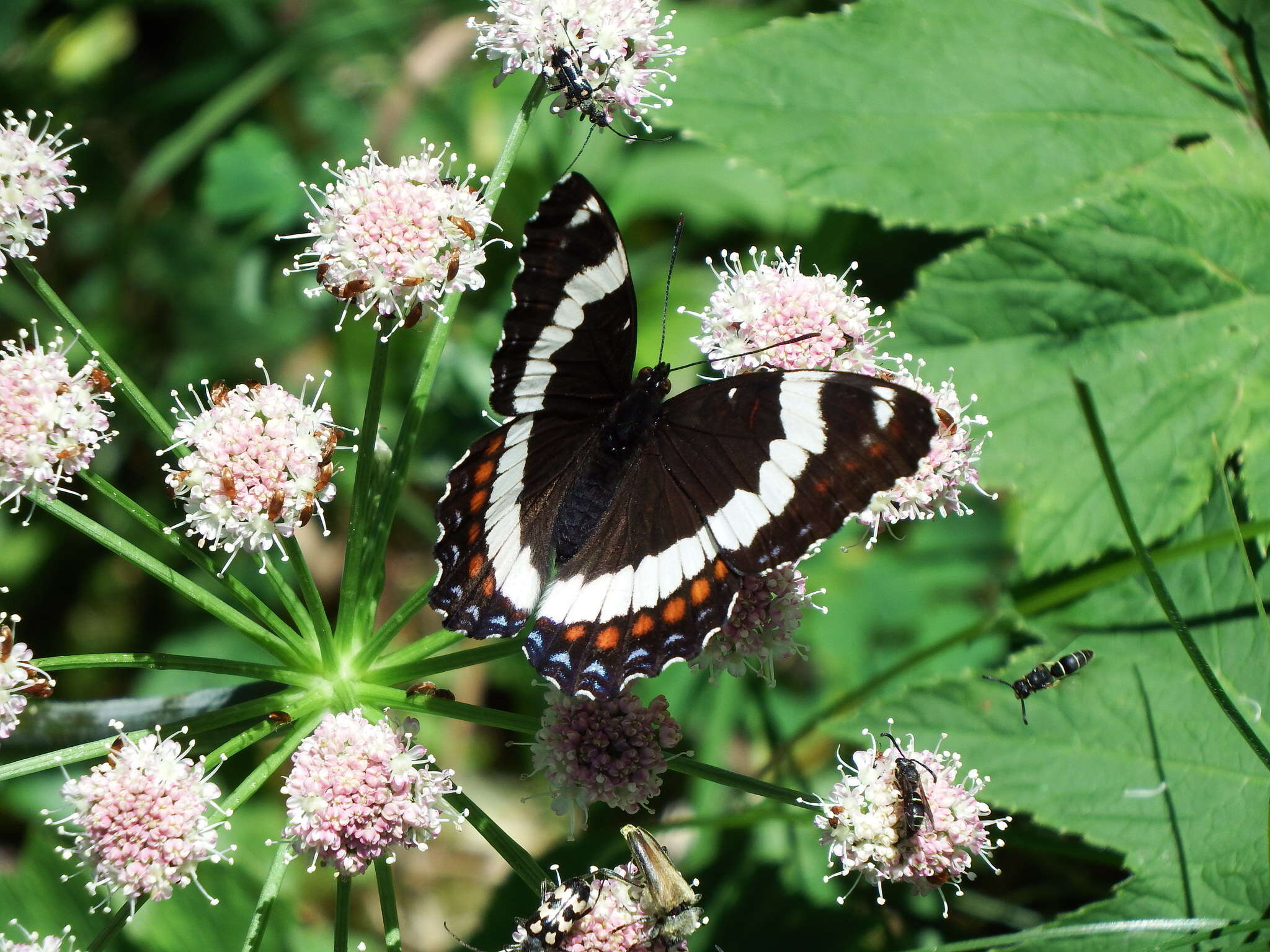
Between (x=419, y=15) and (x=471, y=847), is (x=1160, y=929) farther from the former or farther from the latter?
(x=419, y=15)

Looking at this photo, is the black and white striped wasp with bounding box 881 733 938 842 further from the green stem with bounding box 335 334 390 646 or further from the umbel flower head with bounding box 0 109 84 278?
the umbel flower head with bounding box 0 109 84 278

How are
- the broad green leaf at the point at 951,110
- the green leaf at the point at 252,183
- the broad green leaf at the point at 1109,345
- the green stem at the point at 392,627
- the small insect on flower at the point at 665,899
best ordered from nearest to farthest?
the small insect on flower at the point at 665,899, the green stem at the point at 392,627, the broad green leaf at the point at 1109,345, the broad green leaf at the point at 951,110, the green leaf at the point at 252,183

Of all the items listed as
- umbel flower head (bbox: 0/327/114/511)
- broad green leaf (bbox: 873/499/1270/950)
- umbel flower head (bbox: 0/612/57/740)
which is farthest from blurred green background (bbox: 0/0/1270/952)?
umbel flower head (bbox: 0/327/114/511)

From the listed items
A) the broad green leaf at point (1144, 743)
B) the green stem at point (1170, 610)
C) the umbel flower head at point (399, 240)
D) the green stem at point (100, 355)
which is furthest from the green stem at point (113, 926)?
the green stem at point (1170, 610)

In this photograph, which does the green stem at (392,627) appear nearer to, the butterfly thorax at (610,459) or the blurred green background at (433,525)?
the butterfly thorax at (610,459)

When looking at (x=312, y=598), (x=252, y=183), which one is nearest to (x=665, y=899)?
(x=312, y=598)

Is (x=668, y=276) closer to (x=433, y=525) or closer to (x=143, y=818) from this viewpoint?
(x=143, y=818)
